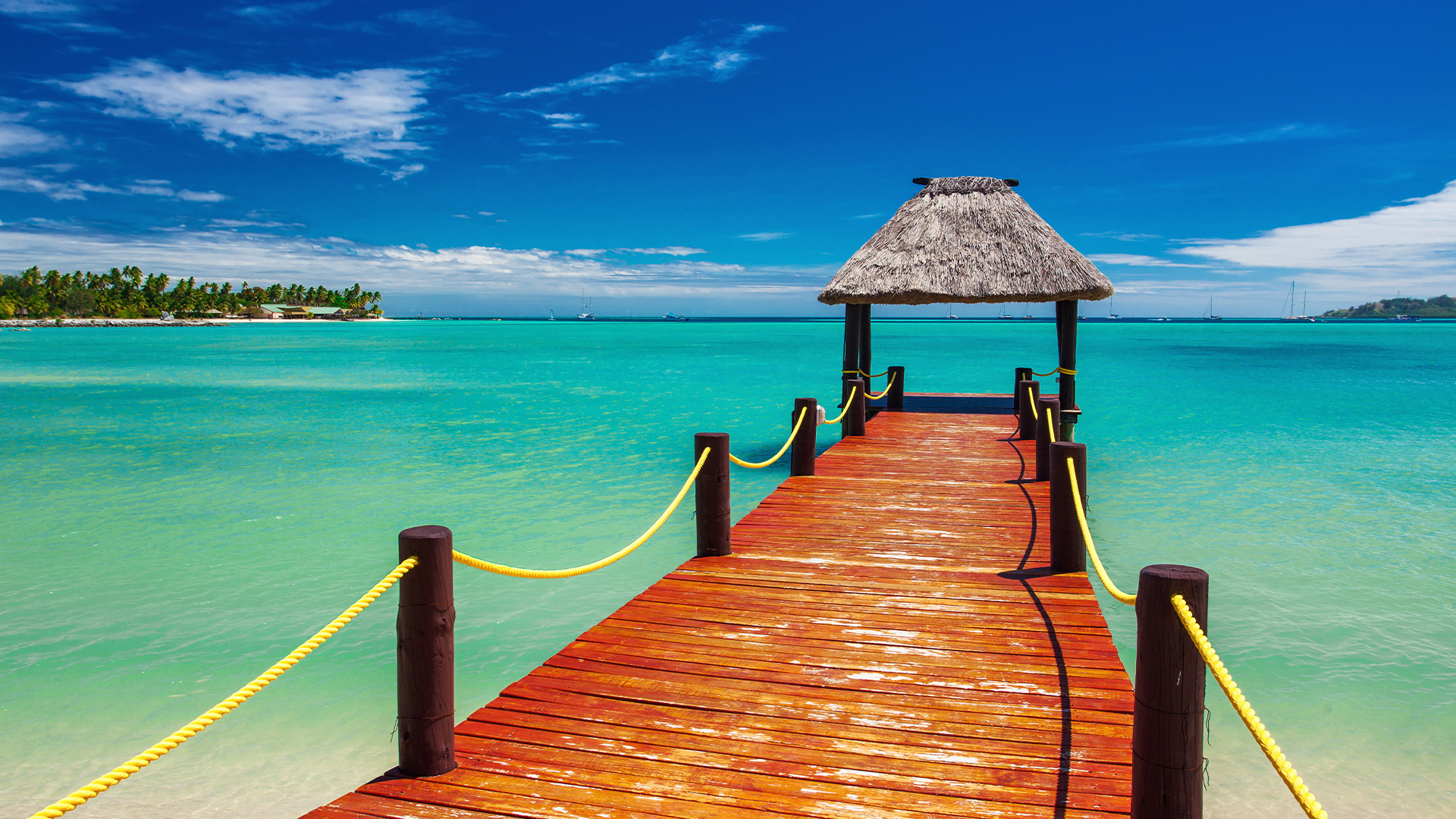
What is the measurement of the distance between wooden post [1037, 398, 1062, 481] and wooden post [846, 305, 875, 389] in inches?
238

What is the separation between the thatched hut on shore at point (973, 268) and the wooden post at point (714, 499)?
22.8ft

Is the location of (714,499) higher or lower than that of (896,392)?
lower

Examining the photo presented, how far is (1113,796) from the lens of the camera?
2.77 m

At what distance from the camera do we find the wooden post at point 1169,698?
231 centimetres

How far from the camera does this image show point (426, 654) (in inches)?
111

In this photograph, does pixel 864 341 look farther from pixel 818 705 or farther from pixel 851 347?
pixel 818 705

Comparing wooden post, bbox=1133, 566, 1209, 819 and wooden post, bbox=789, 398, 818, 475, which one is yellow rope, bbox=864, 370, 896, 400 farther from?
wooden post, bbox=1133, 566, 1209, 819

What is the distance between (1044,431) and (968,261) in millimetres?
5766

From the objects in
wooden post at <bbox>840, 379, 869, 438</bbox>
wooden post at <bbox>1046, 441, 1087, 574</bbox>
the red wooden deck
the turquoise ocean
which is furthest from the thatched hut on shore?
the red wooden deck

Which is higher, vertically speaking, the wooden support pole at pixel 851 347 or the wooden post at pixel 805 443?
the wooden support pole at pixel 851 347

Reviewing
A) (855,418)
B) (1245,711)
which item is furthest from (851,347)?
(1245,711)

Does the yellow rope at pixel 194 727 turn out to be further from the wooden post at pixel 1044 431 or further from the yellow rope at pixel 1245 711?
the wooden post at pixel 1044 431

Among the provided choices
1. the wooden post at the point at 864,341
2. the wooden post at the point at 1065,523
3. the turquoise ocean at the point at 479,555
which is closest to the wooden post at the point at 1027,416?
the turquoise ocean at the point at 479,555

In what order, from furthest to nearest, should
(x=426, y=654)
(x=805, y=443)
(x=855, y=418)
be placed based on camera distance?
(x=855, y=418)
(x=805, y=443)
(x=426, y=654)
